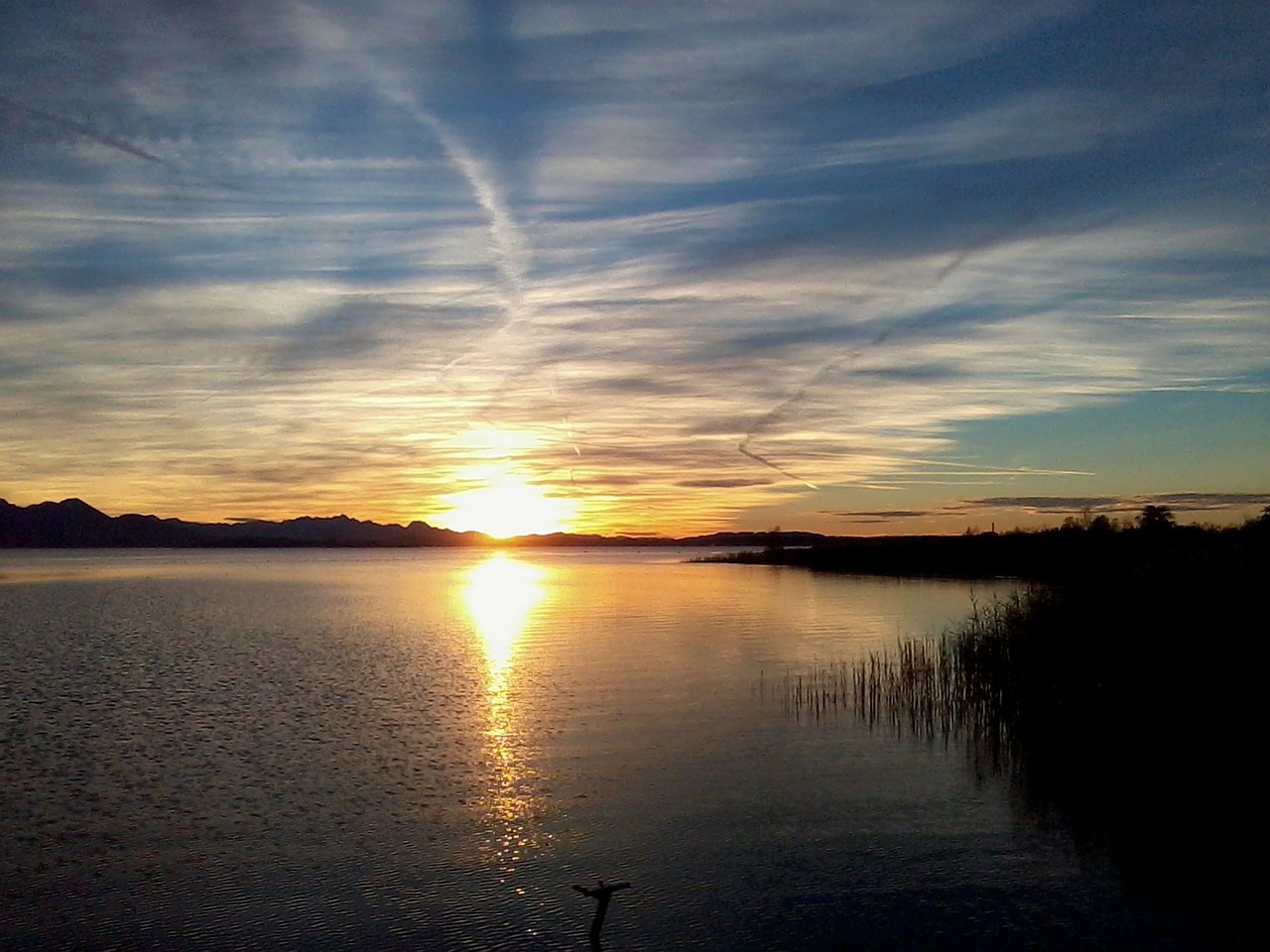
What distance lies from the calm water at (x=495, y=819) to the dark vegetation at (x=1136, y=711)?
0.93 meters

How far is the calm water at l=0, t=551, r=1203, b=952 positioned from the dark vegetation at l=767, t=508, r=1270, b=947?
930 mm

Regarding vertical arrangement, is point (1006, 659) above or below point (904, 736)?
above

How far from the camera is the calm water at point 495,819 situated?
10211mm

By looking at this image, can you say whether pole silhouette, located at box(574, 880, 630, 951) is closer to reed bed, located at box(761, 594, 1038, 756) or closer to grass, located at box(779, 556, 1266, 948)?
grass, located at box(779, 556, 1266, 948)

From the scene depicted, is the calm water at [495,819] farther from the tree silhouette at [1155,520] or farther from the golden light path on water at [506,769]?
the tree silhouette at [1155,520]

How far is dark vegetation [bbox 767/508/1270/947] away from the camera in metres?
Answer: 12.4

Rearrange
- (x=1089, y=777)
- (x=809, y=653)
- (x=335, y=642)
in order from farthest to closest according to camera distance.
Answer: (x=335, y=642) < (x=809, y=653) < (x=1089, y=777)

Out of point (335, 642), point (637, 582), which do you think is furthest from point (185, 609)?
point (637, 582)

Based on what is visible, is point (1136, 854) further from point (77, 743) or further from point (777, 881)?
point (77, 743)

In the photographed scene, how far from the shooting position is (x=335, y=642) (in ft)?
114

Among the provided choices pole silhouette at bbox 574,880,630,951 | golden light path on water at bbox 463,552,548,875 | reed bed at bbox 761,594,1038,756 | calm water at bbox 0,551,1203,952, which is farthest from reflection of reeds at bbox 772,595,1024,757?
pole silhouette at bbox 574,880,630,951

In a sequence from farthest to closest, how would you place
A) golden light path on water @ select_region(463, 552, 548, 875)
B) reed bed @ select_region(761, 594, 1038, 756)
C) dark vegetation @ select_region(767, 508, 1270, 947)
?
1. reed bed @ select_region(761, 594, 1038, 756)
2. golden light path on water @ select_region(463, 552, 548, 875)
3. dark vegetation @ select_region(767, 508, 1270, 947)

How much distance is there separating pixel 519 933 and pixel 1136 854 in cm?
787

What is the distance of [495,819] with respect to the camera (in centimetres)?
1373
